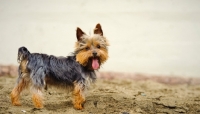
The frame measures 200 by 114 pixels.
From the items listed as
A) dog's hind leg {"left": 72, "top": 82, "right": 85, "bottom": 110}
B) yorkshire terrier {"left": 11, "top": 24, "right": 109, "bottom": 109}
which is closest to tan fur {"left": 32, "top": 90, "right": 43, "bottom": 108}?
yorkshire terrier {"left": 11, "top": 24, "right": 109, "bottom": 109}

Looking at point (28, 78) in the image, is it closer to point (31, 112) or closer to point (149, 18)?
point (31, 112)

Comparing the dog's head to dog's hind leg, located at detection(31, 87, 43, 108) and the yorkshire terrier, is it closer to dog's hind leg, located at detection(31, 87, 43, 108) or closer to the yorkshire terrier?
the yorkshire terrier

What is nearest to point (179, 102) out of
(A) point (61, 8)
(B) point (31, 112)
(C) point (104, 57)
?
(C) point (104, 57)

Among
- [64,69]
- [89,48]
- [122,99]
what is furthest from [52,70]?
[122,99]

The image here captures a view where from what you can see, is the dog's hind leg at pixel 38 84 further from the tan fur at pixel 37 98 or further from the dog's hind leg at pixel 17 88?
the dog's hind leg at pixel 17 88

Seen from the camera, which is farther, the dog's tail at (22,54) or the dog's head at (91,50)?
the dog's head at (91,50)

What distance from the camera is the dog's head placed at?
4.88 metres

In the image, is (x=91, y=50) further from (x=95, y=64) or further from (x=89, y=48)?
(x=95, y=64)

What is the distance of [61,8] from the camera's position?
294 inches

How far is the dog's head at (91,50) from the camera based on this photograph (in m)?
4.88

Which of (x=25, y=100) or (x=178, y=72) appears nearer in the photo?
(x=25, y=100)

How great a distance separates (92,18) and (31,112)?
11.8ft

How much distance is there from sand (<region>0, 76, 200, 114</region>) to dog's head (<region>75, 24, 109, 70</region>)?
799 mm

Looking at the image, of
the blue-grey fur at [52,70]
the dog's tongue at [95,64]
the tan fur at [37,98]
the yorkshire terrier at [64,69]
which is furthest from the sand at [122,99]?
the dog's tongue at [95,64]
